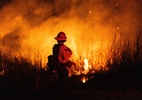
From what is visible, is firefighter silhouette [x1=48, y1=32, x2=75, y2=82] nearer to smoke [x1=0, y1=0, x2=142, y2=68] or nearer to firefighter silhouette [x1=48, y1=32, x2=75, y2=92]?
firefighter silhouette [x1=48, y1=32, x2=75, y2=92]

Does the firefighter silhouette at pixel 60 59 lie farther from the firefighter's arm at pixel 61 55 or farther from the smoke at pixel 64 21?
the smoke at pixel 64 21

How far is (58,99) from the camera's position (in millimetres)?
12344

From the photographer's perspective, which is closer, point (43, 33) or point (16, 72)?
point (16, 72)

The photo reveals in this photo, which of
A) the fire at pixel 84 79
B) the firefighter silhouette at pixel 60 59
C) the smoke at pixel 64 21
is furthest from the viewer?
the smoke at pixel 64 21

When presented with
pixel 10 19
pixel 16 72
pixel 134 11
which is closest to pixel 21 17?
pixel 10 19

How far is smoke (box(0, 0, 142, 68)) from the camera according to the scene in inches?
733

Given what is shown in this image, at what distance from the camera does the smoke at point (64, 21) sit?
61.1 feet

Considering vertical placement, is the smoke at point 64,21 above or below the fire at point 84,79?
above

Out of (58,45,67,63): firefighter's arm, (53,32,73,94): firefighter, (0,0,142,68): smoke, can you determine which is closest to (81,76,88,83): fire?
(53,32,73,94): firefighter

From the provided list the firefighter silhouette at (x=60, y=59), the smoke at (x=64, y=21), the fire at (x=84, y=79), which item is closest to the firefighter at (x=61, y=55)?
the firefighter silhouette at (x=60, y=59)

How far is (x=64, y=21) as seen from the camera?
1914 centimetres

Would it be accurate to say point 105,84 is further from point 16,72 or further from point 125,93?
point 16,72

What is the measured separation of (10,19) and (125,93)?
7797mm

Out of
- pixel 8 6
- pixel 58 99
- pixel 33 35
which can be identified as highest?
pixel 8 6
